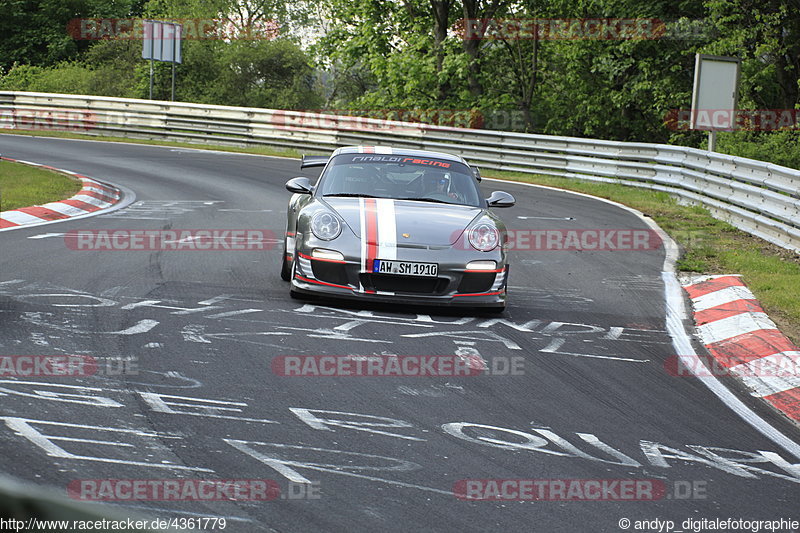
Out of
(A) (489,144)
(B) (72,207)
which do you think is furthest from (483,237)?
(A) (489,144)

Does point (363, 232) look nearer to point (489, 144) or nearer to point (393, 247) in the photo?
point (393, 247)

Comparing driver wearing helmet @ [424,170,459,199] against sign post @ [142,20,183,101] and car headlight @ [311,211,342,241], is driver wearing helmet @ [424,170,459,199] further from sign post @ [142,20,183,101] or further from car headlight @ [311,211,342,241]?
sign post @ [142,20,183,101]

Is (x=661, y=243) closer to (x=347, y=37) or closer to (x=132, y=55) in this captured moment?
(x=347, y=37)

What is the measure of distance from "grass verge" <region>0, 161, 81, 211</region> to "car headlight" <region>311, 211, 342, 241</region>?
242 inches

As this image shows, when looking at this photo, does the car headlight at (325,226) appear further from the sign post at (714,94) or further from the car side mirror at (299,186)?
the sign post at (714,94)

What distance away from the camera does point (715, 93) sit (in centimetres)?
1590

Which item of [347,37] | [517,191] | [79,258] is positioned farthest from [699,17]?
[79,258]

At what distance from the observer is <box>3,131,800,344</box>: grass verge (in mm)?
8477

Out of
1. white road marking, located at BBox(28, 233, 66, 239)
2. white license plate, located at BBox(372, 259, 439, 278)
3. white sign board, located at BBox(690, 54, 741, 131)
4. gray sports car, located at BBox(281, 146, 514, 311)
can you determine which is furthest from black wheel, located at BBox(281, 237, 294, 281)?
white sign board, located at BBox(690, 54, 741, 131)

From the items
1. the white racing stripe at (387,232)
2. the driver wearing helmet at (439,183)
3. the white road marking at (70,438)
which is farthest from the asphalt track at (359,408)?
the driver wearing helmet at (439,183)

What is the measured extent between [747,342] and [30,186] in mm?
11150

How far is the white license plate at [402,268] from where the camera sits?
7422 millimetres

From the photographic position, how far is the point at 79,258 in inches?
366

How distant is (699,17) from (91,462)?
23573mm
